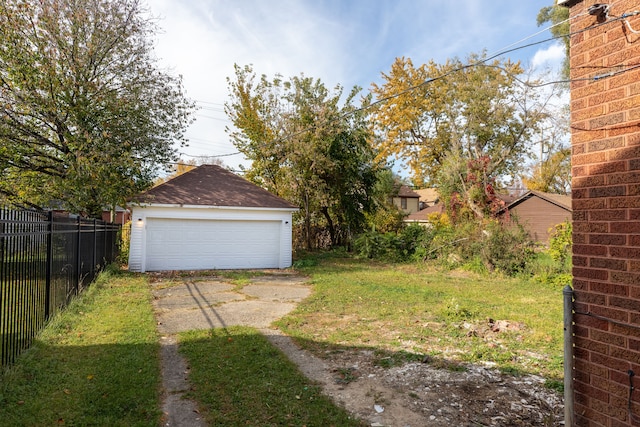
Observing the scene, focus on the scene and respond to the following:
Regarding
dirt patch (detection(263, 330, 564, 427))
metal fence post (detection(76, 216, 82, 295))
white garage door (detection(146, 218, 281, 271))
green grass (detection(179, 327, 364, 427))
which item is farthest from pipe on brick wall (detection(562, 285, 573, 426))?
white garage door (detection(146, 218, 281, 271))

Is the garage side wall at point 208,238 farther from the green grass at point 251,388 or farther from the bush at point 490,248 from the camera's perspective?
the green grass at point 251,388

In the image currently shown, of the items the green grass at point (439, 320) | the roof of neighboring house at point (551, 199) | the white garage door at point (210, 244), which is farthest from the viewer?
the roof of neighboring house at point (551, 199)

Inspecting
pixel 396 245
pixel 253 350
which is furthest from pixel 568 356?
pixel 396 245

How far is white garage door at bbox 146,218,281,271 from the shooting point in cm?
1305

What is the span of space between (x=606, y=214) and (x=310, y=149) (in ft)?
48.2

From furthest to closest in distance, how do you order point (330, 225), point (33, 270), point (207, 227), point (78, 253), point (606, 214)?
point (330, 225), point (207, 227), point (78, 253), point (33, 270), point (606, 214)

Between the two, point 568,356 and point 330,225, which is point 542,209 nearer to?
point 330,225

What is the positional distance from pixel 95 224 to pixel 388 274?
8639mm

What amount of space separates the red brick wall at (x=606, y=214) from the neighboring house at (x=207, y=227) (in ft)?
40.6

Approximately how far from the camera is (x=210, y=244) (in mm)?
13773

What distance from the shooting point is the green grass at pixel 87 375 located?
10.7ft

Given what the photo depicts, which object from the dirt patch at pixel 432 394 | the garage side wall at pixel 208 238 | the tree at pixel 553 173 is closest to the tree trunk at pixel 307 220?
the garage side wall at pixel 208 238

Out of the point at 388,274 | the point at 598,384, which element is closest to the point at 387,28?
the point at 388,274

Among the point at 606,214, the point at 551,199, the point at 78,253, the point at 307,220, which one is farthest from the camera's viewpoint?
the point at 551,199
